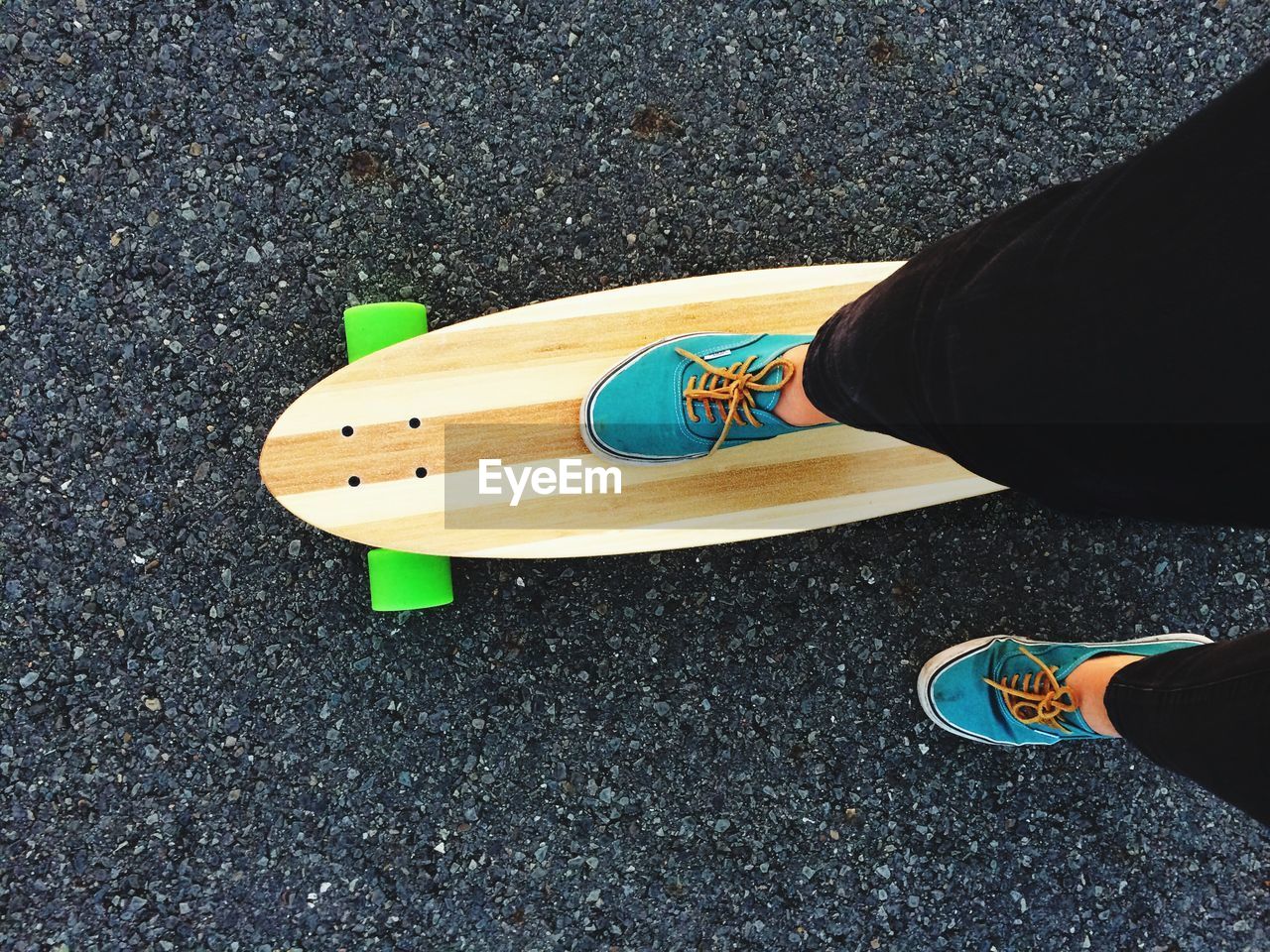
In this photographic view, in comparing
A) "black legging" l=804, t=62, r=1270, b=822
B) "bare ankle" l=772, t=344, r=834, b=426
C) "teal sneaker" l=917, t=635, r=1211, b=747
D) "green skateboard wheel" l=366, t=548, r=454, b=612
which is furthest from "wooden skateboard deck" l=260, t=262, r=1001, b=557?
"black legging" l=804, t=62, r=1270, b=822

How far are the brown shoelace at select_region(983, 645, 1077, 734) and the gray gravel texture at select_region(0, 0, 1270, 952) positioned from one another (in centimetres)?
18

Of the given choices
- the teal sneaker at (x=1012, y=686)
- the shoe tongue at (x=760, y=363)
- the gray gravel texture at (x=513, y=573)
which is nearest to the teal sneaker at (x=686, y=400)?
the shoe tongue at (x=760, y=363)

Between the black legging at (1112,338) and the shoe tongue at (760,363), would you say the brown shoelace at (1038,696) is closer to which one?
the black legging at (1112,338)

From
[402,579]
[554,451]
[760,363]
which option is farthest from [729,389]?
[402,579]

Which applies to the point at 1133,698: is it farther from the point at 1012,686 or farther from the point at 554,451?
the point at 554,451

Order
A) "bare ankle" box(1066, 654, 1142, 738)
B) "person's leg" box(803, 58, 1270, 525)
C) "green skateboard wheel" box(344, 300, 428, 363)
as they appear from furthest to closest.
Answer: "green skateboard wheel" box(344, 300, 428, 363), "bare ankle" box(1066, 654, 1142, 738), "person's leg" box(803, 58, 1270, 525)

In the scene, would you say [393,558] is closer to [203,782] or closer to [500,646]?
[500,646]

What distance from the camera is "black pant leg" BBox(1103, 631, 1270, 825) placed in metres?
1.09

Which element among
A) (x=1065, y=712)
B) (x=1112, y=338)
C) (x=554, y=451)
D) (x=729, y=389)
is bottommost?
(x=1065, y=712)

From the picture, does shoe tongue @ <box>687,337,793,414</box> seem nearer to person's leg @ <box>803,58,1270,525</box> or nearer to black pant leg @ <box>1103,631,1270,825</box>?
person's leg @ <box>803,58,1270,525</box>

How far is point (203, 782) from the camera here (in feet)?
5.46

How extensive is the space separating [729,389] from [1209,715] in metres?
0.85

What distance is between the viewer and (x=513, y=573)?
167 centimetres

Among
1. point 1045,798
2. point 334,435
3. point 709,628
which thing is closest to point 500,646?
point 709,628
